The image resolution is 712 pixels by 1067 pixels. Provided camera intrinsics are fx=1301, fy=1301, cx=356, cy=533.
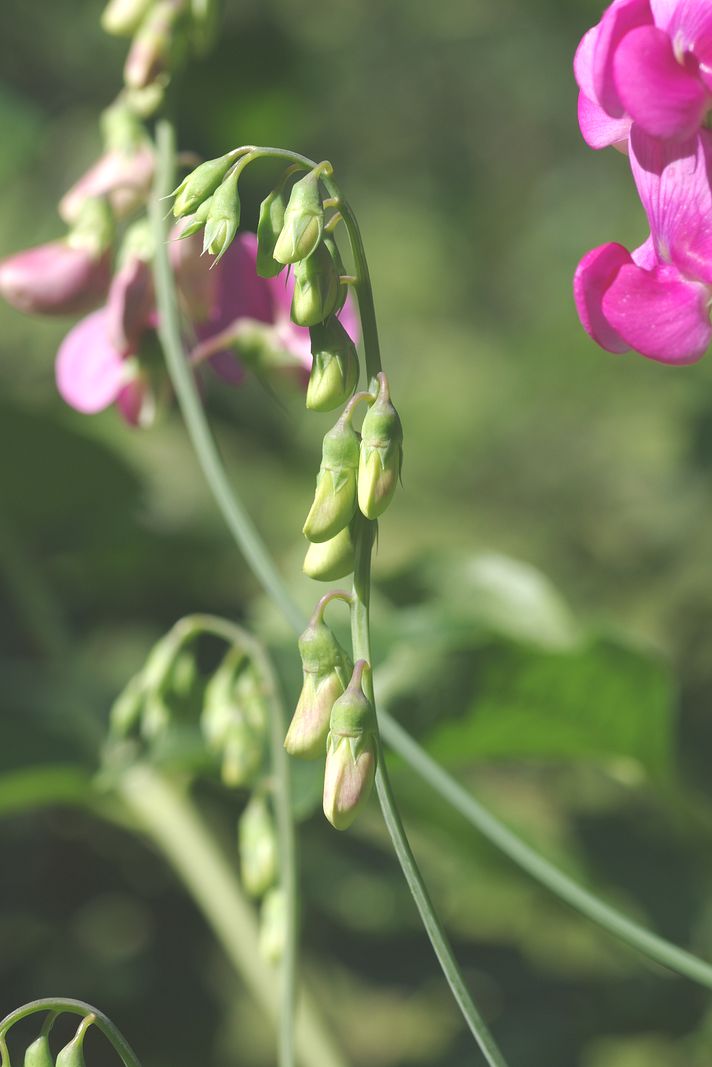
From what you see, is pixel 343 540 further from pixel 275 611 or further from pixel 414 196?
pixel 414 196

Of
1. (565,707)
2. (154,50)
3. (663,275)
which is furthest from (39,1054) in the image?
(565,707)

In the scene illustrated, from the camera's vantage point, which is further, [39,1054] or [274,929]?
[274,929]

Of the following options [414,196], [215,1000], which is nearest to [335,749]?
[215,1000]

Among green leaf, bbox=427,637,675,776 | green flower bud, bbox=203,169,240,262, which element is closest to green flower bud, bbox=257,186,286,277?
green flower bud, bbox=203,169,240,262

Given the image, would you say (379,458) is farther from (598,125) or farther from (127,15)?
(127,15)

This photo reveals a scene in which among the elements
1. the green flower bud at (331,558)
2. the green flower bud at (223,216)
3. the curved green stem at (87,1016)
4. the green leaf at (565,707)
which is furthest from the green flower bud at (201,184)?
the green leaf at (565,707)

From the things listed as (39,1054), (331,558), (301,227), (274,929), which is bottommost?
(274,929)
